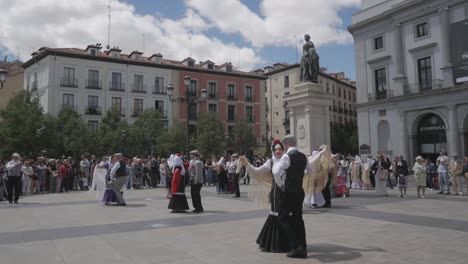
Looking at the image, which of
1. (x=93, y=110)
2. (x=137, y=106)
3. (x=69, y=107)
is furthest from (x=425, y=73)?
(x=93, y=110)

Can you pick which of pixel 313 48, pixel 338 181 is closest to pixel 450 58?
pixel 313 48

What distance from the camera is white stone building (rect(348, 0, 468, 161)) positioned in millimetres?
30062

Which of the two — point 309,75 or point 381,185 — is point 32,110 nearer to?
point 309,75

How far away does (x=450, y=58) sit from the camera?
1203 inches

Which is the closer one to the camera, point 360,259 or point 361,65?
point 360,259

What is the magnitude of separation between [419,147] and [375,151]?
376 cm

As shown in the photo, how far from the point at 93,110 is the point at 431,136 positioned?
1406 inches

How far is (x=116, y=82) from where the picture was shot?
47.2m

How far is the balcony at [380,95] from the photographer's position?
34.6 metres

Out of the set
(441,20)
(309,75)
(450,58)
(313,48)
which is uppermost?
(441,20)

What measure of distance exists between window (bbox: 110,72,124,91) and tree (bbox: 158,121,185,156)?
9195 millimetres

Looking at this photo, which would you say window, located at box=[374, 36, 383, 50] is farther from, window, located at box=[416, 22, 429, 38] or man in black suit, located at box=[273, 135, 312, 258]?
man in black suit, located at box=[273, 135, 312, 258]

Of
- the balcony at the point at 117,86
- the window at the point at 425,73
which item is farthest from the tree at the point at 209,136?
the window at the point at 425,73

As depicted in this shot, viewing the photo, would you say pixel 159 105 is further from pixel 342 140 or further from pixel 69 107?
pixel 342 140
